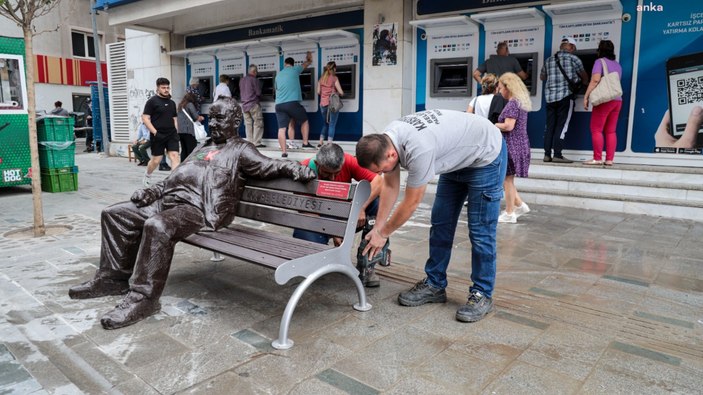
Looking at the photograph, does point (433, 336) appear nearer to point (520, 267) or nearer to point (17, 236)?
point (520, 267)

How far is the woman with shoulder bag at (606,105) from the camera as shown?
7074 mm

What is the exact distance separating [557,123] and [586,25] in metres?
1.61

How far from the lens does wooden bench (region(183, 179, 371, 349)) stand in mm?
2877

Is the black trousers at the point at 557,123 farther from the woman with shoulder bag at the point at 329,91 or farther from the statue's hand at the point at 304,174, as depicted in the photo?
the statue's hand at the point at 304,174

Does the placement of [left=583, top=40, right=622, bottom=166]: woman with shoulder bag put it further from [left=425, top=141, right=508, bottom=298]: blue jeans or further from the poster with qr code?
[left=425, top=141, right=508, bottom=298]: blue jeans

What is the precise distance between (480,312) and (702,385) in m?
1.16

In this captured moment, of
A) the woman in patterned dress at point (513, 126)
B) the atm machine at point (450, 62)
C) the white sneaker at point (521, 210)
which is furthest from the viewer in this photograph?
the atm machine at point (450, 62)

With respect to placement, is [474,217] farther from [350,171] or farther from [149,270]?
[149,270]

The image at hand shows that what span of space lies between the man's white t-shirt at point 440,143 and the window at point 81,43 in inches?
1064

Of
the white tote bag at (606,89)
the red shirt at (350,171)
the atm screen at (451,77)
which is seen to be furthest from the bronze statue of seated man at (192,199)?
the atm screen at (451,77)

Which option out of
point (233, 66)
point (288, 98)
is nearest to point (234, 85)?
point (233, 66)

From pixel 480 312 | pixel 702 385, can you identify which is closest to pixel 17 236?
pixel 480 312

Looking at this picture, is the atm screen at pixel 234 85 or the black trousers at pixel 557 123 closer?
the black trousers at pixel 557 123

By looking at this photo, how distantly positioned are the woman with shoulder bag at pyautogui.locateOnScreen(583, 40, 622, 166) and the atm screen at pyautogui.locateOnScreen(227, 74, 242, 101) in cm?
804
